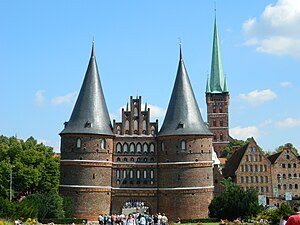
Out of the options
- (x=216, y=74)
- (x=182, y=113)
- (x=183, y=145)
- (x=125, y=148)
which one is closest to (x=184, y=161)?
(x=183, y=145)

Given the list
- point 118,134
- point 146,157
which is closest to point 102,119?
point 118,134

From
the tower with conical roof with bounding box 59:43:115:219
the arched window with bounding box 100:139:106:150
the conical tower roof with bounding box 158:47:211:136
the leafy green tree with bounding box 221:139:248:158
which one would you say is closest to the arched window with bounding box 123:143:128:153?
the tower with conical roof with bounding box 59:43:115:219

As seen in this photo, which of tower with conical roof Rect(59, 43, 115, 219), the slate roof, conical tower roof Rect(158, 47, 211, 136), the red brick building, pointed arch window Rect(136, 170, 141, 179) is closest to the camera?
tower with conical roof Rect(59, 43, 115, 219)

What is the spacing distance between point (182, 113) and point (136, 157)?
25.5ft

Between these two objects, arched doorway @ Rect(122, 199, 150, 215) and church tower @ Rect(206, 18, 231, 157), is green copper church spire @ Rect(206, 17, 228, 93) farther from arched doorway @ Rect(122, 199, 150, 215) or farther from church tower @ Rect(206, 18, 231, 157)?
arched doorway @ Rect(122, 199, 150, 215)

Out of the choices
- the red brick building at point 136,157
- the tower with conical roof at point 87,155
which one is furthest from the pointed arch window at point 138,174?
the tower with conical roof at point 87,155

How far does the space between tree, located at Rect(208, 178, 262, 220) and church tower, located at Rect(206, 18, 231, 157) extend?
73.5 metres

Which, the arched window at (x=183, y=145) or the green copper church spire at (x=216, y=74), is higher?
the green copper church spire at (x=216, y=74)

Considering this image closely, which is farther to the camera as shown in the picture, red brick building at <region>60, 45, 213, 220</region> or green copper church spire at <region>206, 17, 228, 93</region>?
green copper church spire at <region>206, 17, 228, 93</region>

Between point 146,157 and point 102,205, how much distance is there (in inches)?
311

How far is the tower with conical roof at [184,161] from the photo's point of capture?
2136 inches

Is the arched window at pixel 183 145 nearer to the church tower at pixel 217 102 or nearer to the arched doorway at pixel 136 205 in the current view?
the arched doorway at pixel 136 205

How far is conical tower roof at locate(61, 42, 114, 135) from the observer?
5494 centimetres

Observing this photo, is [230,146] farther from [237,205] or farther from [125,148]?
[237,205]
